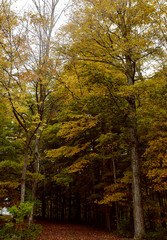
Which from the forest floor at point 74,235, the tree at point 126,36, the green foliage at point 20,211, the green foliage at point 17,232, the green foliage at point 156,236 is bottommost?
the forest floor at point 74,235

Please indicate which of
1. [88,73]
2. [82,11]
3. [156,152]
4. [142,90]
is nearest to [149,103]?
[142,90]

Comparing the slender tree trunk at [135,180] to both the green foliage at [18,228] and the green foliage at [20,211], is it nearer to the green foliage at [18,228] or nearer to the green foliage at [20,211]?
the green foliage at [18,228]

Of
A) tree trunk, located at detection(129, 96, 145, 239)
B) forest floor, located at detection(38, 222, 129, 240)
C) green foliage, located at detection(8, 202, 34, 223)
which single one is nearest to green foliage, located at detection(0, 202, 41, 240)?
green foliage, located at detection(8, 202, 34, 223)

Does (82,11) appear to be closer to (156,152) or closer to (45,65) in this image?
(45,65)

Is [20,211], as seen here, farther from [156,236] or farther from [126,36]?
[126,36]

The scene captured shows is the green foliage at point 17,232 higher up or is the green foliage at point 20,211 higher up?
the green foliage at point 20,211

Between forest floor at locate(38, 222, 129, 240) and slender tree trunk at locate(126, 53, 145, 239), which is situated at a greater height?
slender tree trunk at locate(126, 53, 145, 239)

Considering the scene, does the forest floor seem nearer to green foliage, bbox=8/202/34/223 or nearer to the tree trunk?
the tree trunk

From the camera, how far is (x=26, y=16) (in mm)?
8070

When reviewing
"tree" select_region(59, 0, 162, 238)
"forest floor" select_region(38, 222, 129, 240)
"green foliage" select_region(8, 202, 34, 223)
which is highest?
"tree" select_region(59, 0, 162, 238)

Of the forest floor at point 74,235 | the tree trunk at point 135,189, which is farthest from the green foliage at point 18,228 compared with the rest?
the tree trunk at point 135,189

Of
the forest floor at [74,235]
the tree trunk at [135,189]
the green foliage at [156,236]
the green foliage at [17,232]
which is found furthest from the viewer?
the forest floor at [74,235]

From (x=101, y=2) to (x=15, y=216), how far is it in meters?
9.31

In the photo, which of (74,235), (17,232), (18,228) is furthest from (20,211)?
(74,235)
